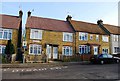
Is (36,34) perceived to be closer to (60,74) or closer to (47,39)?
(47,39)

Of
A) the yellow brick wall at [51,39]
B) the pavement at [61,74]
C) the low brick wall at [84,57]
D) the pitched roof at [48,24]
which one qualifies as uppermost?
the pitched roof at [48,24]

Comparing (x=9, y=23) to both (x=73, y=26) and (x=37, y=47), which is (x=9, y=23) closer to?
(x=37, y=47)

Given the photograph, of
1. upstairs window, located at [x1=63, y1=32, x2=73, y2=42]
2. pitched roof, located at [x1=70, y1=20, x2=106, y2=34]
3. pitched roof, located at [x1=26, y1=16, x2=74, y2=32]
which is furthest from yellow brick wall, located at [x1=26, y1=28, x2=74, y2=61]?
pitched roof, located at [x1=70, y1=20, x2=106, y2=34]

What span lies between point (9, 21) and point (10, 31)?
3.03m

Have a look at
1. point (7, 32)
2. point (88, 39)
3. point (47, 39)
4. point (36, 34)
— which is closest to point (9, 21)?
point (7, 32)

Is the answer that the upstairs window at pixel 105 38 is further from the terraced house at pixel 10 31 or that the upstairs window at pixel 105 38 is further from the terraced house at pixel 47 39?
the terraced house at pixel 10 31

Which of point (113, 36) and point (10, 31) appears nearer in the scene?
point (10, 31)

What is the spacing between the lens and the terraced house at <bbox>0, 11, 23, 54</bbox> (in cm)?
3222

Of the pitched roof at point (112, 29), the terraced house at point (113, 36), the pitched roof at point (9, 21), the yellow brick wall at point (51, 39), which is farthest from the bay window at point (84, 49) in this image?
the pitched roof at point (9, 21)

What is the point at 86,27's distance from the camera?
42531mm

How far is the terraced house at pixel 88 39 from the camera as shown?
38287 mm

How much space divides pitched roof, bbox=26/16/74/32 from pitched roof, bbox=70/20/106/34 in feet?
5.34

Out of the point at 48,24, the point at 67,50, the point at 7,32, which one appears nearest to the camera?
the point at 7,32

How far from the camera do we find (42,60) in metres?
30.8
